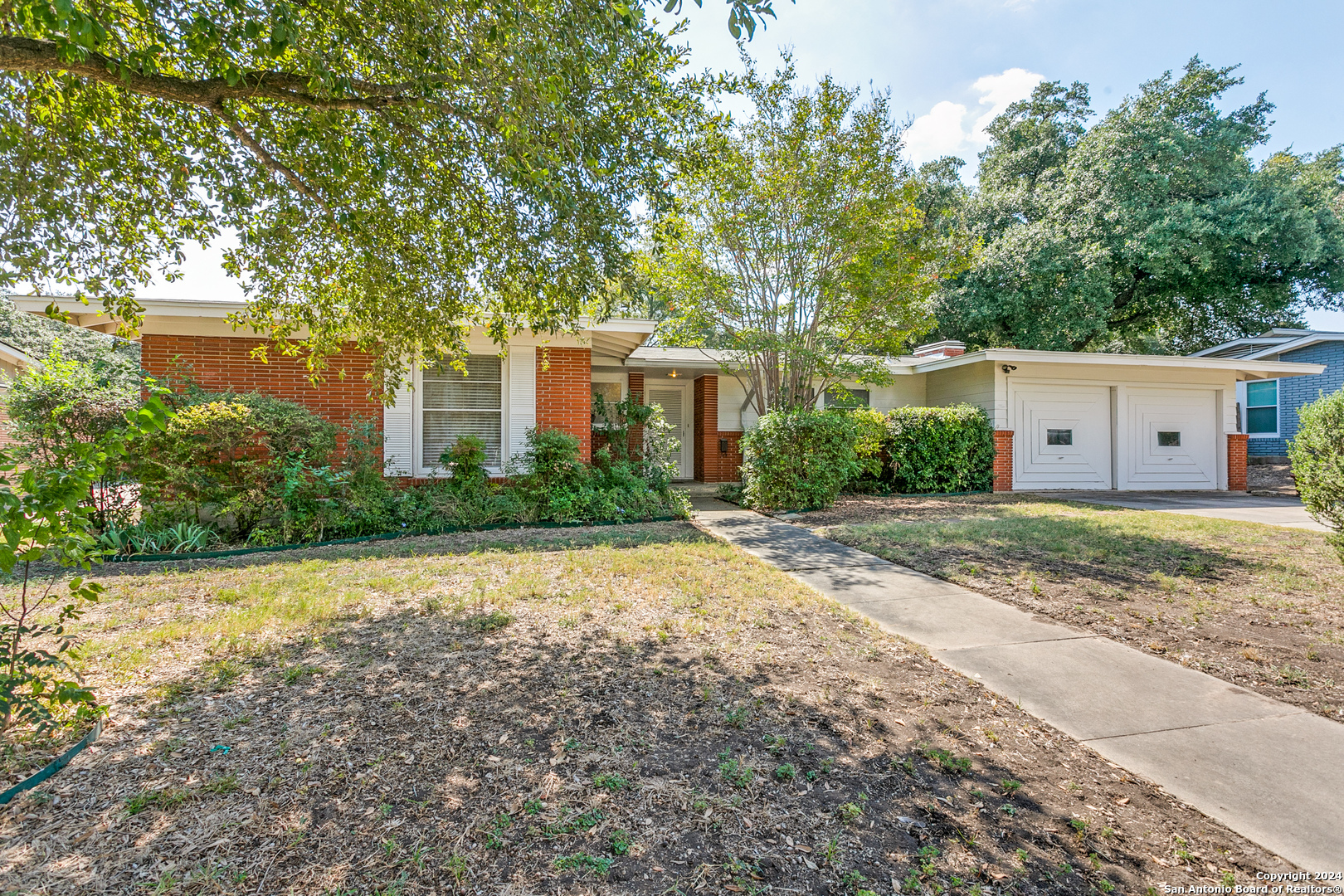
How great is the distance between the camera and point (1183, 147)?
55.7 ft

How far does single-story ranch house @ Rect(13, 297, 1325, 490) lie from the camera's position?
360 inches

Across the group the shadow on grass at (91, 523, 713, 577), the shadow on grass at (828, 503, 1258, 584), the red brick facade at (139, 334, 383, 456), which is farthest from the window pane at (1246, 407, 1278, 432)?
the red brick facade at (139, 334, 383, 456)

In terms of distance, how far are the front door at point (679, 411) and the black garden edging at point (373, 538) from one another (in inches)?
226

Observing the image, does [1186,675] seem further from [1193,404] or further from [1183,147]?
[1183,147]

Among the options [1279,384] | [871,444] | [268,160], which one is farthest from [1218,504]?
[268,160]

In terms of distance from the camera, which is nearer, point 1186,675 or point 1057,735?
point 1057,735

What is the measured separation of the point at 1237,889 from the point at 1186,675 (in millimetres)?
1882

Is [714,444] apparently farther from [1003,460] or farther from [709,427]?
[1003,460]

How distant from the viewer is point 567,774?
235 centimetres

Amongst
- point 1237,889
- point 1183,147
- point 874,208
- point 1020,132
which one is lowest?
point 1237,889

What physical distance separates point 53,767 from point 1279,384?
82.0 ft

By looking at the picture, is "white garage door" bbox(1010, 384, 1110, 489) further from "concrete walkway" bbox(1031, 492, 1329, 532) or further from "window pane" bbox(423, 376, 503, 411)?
"window pane" bbox(423, 376, 503, 411)

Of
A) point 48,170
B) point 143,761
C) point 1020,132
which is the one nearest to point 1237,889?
point 143,761

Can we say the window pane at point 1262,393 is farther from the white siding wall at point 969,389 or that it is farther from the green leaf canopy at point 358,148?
the green leaf canopy at point 358,148
